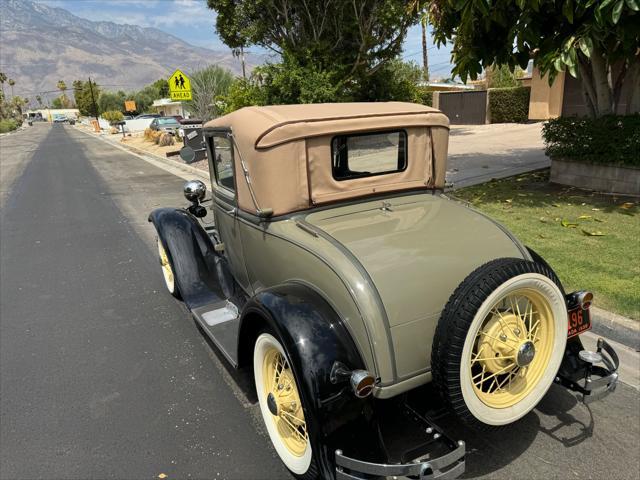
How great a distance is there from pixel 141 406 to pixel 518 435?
7.77 ft

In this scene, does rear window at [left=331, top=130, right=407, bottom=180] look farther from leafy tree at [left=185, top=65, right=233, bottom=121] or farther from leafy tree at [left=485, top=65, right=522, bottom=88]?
leafy tree at [left=485, top=65, right=522, bottom=88]

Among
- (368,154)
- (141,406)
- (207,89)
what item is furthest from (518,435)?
(207,89)

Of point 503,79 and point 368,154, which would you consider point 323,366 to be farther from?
point 503,79

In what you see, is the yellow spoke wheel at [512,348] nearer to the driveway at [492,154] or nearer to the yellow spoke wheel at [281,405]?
the yellow spoke wheel at [281,405]

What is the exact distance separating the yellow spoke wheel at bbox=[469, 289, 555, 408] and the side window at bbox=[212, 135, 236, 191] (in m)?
1.93

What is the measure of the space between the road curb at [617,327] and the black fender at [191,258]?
299 centimetres

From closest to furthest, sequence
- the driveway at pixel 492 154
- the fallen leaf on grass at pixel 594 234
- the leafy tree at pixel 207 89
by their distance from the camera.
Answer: the fallen leaf on grass at pixel 594 234, the driveway at pixel 492 154, the leafy tree at pixel 207 89

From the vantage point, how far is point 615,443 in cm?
246

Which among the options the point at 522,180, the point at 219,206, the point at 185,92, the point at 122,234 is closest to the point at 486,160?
the point at 522,180

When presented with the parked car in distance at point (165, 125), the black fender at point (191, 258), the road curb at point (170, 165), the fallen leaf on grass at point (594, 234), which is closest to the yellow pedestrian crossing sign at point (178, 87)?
the road curb at point (170, 165)

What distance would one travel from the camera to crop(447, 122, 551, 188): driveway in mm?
9459

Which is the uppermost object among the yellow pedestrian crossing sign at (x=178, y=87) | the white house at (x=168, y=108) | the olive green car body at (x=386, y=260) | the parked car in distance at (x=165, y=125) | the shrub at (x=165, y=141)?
the white house at (x=168, y=108)

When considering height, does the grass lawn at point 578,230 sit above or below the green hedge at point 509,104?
below

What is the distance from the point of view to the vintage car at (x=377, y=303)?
197 centimetres
